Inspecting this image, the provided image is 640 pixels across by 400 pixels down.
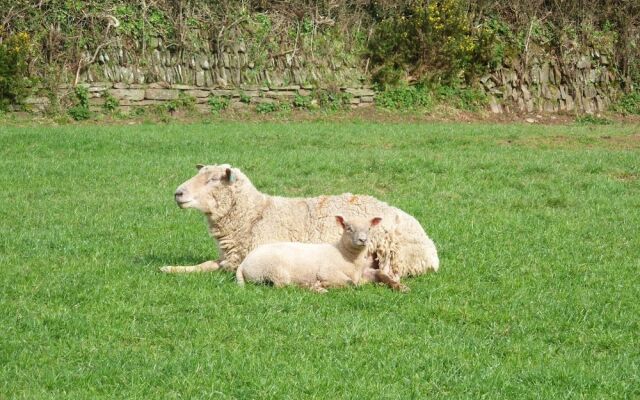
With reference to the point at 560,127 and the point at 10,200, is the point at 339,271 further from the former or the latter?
the point at 560,127

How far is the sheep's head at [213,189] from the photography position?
9.33m

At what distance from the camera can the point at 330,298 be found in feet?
27.5

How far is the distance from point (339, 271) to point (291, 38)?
Result: 19.3 m

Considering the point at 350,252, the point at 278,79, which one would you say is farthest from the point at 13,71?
the point at 350,252

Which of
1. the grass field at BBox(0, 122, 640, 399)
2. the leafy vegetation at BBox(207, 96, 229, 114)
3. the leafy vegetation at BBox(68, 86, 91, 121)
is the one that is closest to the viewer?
the grass field at BBox(0, 122, 640, 399)

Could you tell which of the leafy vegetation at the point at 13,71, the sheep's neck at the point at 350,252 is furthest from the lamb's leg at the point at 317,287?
the leafy vegetation at the point at 13,71

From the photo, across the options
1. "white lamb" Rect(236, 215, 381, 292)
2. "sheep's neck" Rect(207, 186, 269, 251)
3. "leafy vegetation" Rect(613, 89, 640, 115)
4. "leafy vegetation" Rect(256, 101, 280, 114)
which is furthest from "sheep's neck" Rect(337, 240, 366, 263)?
"leafy vegetation" Rect(613, 89, 640, 115)

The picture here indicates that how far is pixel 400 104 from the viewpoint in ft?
87.4

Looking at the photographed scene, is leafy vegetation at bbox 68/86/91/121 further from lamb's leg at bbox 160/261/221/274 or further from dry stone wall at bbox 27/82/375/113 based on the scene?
lamb's leg at bbox 160/261/221/274

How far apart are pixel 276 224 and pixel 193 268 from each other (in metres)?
0.93

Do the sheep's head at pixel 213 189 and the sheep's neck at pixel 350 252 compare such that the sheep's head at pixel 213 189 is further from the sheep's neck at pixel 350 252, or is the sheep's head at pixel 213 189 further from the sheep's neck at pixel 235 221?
the sheep's neck at pixel 350 252

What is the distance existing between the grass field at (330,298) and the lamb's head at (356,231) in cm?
44

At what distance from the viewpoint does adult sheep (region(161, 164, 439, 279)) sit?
9269 millimetres

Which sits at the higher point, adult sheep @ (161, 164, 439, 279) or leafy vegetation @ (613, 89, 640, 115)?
adult sheep @ (161, 164, 439, 279)
